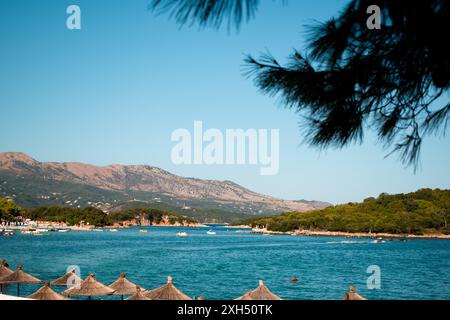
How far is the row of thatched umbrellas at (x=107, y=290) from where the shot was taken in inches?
637

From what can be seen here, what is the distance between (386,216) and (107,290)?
354 feet

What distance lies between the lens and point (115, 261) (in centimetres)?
5378

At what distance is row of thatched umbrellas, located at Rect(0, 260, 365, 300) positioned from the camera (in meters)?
16.2

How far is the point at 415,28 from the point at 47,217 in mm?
153920

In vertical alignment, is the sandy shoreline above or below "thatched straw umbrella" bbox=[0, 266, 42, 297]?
below

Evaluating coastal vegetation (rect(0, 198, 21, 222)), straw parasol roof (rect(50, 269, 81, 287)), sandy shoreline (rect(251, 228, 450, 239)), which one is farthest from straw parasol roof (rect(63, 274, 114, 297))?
coastal vegetation (rect(0, 198, 21, 222))

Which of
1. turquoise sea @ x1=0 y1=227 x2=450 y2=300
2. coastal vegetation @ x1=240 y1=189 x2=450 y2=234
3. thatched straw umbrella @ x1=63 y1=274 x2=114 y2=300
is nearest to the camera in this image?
thatched straw umbrella @ x1=63 y1=274 x2=114 y2=300

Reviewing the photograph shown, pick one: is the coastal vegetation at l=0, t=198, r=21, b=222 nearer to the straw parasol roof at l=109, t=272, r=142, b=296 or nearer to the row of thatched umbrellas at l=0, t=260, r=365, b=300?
the row of thatched umbrellas at l=0, t=260, r=365, b=300

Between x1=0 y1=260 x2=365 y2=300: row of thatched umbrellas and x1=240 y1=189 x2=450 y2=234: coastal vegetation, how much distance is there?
10190 centimetres

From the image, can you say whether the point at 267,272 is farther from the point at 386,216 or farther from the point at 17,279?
the point at 386,216

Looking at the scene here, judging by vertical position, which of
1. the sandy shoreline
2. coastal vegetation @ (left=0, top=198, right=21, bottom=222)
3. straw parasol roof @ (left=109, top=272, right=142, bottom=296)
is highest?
coastal vegetation @ (left=0, top=198, right=21, bottom=222)

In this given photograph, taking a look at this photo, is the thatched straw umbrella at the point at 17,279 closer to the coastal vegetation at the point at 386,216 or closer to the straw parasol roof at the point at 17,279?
the straw parasol roof at the point at 17,279
